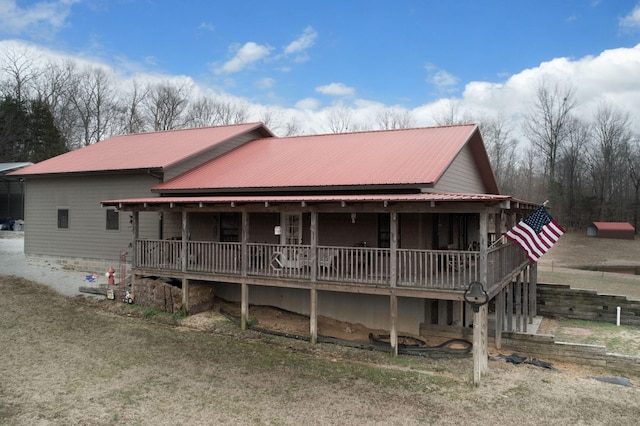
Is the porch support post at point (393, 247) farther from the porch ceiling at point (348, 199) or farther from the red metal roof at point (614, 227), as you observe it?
the red metal roof at point (614, 227)

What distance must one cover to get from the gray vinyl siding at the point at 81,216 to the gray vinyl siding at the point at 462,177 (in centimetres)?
1009

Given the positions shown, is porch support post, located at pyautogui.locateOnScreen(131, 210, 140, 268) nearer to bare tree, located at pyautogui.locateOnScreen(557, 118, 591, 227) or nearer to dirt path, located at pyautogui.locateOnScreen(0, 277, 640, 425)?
dirt path, located at pyautogui.locateOnScreen(0, 277, 640, 425)

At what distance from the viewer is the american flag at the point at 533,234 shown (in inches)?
465

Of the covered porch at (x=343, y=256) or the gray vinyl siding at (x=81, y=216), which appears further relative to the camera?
the gray vinyl siding at (x=81, y=216)

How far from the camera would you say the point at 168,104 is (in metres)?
52.7

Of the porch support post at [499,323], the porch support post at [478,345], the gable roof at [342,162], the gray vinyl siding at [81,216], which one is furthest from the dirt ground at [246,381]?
the gable roof at [342,162]

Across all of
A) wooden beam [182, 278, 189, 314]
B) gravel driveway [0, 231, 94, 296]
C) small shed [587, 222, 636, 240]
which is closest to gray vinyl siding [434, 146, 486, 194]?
wooden beam [182, 278, 189, 314]

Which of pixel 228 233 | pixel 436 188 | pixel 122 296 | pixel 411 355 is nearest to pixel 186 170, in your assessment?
pixel 228 233

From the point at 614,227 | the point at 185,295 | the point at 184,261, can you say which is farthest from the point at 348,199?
the point at 614,227

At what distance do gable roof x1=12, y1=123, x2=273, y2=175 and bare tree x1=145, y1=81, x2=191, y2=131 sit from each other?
29698mm

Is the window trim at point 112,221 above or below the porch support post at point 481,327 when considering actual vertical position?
above

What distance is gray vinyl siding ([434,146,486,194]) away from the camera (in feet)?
47.2

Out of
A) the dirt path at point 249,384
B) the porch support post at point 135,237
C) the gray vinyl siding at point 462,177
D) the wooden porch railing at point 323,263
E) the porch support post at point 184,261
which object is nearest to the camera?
the dirt path at point 249,384

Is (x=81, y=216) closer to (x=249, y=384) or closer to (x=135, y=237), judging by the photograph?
(x=135, y=237)
